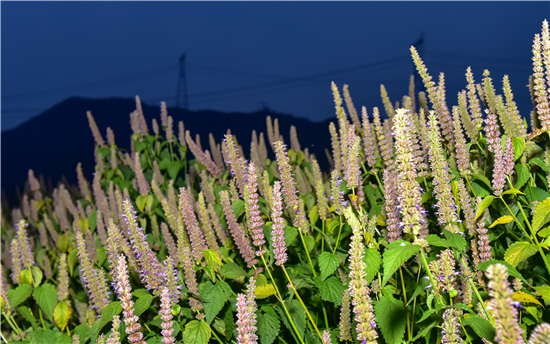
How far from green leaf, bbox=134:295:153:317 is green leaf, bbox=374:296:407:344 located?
1.16 metres

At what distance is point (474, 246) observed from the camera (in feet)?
6.38

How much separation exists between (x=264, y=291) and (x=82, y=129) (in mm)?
30053

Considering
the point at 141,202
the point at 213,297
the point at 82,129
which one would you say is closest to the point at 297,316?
the point at 213,297

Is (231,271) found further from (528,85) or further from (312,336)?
(528,85)

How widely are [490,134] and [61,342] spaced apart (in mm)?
3094

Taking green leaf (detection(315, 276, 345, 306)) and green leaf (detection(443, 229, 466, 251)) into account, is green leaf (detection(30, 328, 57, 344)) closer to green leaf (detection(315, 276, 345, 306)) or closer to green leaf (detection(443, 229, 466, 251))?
green leaf (detection(315, 276, 345, 306))

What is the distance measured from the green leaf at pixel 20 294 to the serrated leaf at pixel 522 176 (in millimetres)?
3417

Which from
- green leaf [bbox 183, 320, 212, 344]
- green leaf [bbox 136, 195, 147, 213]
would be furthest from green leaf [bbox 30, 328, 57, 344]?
green leaf [bbox 183, 320, 212, 344]

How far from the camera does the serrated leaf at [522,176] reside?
2275 mm

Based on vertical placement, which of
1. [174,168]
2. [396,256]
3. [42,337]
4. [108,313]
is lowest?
[42,337]

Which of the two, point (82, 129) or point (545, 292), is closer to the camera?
point (545, 292)

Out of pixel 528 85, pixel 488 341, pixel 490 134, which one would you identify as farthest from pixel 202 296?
pixel 528 85

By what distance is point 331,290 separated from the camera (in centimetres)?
215

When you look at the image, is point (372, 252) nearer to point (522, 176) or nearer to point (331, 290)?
point (331, 290)
